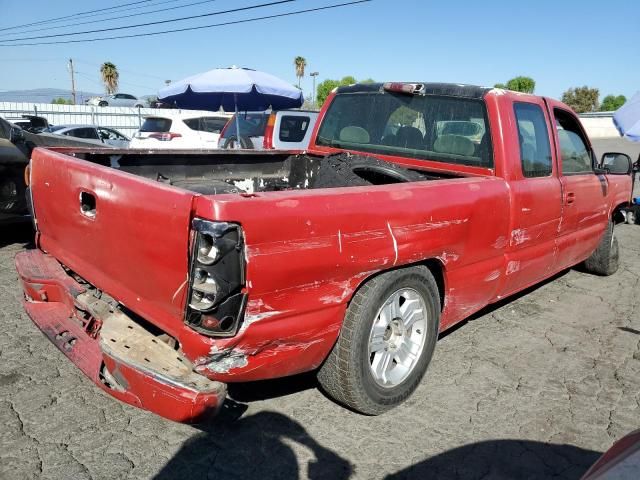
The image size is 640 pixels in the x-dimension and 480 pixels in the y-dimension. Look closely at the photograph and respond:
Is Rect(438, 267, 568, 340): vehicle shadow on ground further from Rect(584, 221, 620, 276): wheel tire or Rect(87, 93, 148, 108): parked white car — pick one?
Rect(87, 93, 148, 108): parked white car

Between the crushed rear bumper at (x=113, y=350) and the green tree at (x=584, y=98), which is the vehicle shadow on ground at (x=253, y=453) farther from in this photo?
the green tree at (x=584, y=98)

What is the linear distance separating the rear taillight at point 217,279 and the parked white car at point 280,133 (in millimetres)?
7360

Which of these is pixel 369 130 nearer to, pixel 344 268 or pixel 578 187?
pixel 578 187

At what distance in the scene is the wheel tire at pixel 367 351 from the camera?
2660 millimetres

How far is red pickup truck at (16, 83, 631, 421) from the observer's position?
2197 millimetres

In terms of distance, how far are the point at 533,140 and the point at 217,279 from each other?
2.79 m

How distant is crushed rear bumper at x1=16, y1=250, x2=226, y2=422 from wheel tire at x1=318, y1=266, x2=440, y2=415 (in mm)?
670

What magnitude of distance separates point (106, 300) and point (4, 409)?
760mm

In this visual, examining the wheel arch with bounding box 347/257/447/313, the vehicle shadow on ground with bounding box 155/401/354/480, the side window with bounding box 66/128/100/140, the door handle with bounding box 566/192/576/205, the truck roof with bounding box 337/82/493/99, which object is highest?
the truck roof with bounding box 337/82/493/99

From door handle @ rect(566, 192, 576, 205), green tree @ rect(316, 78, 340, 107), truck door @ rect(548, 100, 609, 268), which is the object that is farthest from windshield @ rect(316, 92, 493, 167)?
green tree @ rect(316, 78, 340, 107)

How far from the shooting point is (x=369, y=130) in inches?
171

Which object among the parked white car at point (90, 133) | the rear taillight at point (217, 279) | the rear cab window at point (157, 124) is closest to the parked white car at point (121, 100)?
the parked white car at point (90, 133)

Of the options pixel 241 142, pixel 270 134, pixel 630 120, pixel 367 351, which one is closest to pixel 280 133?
pixel 270 134

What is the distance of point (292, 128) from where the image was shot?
32.9ft
